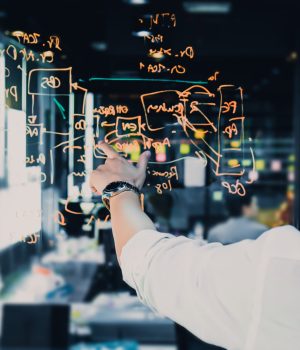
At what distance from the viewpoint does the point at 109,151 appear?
1.94 m

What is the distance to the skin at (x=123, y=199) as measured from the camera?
4.57 ft

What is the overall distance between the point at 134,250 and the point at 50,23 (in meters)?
1.24

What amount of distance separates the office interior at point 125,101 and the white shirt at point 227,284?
30.6 inches

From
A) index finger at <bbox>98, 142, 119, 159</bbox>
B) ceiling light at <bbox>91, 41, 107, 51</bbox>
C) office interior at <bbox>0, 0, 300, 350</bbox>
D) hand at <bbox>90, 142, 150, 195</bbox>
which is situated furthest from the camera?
ceiling light at <bbox>91, 41, 107, 51</bbox>

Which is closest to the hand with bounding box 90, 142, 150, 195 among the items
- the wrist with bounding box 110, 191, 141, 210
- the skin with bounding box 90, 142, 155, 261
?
the skin with bounding box 90, 142, 155, 261

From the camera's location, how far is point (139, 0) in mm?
2072

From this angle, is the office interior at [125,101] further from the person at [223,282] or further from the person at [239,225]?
the person at [223,282]

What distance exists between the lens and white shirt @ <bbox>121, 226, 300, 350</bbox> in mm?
1097

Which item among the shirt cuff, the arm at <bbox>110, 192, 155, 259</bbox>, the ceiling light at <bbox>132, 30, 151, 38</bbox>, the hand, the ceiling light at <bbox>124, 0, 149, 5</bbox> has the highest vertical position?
the ceiling light at <bbox>124, 0, 149, 5</bbox>

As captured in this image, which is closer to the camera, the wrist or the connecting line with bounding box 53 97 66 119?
the wrist

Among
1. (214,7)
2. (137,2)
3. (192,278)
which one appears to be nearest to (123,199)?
(192,278)

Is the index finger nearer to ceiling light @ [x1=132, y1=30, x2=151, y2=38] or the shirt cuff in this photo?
ceiling light @ [x1=132, y1=30, x2=151, y2=38]

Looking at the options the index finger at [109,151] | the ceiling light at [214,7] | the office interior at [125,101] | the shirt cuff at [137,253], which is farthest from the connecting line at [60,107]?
the shirt cuff at [137,253]

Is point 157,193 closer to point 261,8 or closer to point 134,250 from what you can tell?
point 134,250
